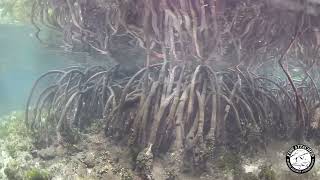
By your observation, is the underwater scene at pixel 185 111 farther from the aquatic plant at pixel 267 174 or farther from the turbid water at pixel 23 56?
the turbid water at pixel 23 56

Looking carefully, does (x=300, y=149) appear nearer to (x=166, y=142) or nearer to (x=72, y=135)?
(x=166, y=142)

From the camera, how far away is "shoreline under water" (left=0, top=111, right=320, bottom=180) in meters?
6.16

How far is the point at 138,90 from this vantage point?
774 centimetres

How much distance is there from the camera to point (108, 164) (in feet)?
21.2

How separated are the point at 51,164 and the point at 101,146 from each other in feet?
3.01

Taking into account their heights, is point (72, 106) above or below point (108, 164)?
above

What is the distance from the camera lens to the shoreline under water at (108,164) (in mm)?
6164

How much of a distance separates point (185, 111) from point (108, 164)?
5.13ft

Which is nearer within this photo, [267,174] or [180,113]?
[267,174]

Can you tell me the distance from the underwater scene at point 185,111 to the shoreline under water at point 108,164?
0.02m

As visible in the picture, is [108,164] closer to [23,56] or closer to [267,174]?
[267,174]

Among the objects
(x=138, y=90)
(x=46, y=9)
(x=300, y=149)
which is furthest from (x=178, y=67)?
(x=46, y=9)

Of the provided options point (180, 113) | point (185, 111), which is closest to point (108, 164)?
point (180, 113)

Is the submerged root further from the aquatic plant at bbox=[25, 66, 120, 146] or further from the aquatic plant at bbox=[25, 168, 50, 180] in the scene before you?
the aquatic plant at bbox=[25, 168, 50, 180]
